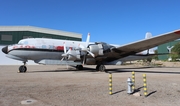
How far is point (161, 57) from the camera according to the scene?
83.4m

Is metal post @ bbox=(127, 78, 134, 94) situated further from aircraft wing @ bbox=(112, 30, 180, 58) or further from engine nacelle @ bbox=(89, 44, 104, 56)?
engine nacelle @ bbox=(89, 44, 104, 56)

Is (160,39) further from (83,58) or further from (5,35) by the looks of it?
(5,35)

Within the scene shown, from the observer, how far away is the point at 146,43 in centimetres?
1595

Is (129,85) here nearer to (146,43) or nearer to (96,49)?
(96,49)

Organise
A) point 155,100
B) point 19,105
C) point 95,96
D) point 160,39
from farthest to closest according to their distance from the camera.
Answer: point 160,39 → point 95,96 → point 155,100 → point 19,105

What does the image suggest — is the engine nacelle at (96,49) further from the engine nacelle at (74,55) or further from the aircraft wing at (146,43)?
the aircraft wing at (146,43)

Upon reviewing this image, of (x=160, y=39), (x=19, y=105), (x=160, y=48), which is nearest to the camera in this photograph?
(x=19, y=105)

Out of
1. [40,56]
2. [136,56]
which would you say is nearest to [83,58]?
[40,56]

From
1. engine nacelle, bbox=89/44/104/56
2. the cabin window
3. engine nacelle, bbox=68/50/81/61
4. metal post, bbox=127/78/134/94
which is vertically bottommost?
metal post, bbox=127/78/134/94

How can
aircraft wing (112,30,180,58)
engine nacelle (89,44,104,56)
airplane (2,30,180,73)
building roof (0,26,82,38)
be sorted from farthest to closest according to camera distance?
building roof (0,26,82,38), engine nacelle (89,44,104,56), airplane (2,30,180,73), aircraft wing (112,30,180,58)

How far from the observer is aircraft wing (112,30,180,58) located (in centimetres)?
1408

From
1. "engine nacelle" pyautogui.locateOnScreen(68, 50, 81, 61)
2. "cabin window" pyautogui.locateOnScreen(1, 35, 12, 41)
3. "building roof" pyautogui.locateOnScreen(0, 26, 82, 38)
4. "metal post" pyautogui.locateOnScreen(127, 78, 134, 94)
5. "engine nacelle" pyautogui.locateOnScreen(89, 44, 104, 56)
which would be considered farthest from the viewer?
"building roof" pyautogui.locateOnScreen(0, 26, 82, 38)

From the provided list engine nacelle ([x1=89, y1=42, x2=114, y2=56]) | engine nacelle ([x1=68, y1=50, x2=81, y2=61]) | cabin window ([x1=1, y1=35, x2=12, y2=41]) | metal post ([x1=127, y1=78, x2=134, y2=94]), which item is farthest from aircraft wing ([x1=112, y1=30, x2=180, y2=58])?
cabin window ([x1=1, y1=35, x2=12, y2=41])

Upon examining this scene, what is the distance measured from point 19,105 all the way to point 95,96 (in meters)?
2.73
